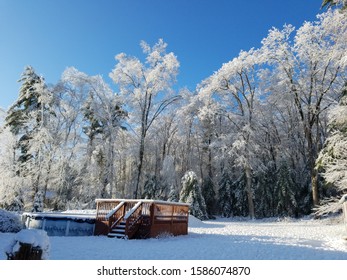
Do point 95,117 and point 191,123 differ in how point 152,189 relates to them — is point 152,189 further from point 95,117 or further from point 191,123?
point 95,117

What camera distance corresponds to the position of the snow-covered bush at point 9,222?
1117 centimetres

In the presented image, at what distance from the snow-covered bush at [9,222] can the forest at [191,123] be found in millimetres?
9008

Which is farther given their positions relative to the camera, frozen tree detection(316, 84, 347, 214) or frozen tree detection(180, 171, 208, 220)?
frozen tree detection(180, 171, 208, 220)

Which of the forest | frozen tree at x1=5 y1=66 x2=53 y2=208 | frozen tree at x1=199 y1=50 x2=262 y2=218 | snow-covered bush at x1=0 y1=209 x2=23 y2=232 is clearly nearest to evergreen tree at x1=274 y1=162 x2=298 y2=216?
the forest

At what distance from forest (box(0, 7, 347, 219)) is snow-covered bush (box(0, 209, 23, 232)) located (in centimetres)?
901

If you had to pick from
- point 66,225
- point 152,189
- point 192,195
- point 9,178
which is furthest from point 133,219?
point 152,189

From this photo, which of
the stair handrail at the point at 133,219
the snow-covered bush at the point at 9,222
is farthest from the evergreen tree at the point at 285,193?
the snow-covered bush at the point at 9,222

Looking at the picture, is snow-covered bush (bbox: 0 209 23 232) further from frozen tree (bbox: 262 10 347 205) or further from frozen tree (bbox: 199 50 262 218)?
frozen tree (bbox: 262 10 347 205)

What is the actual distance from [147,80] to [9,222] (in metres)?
16.0

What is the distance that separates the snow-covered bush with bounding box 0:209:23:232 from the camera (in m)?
11.2

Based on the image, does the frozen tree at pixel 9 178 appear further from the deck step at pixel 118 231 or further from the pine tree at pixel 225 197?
the pine tree at pixel 225 197

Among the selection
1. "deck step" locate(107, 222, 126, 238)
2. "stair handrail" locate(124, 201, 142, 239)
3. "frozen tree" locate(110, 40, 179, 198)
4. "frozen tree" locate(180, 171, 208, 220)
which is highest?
"frozen tree" locate(110, 40, 179, 198)

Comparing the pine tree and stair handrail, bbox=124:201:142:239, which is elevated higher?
the pine tree
